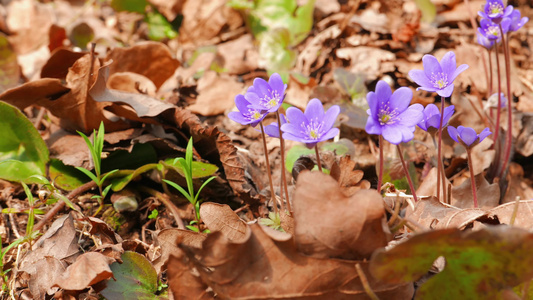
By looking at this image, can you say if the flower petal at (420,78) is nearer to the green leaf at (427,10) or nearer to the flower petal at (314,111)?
the flower petal at (314,111)

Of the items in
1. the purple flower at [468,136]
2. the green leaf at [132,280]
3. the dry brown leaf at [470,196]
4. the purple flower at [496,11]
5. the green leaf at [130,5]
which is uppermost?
the purple flower at [496,11]

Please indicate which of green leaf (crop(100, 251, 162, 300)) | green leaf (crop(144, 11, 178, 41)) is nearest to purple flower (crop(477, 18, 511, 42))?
green leaf (crop(100, 251, 162, 300))

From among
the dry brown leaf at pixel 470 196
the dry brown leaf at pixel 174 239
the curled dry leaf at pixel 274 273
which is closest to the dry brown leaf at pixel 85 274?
the dry brown leaf at pixel 174 239

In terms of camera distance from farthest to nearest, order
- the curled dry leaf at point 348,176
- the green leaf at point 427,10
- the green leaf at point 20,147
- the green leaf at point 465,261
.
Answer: the green leaf at point 427,10 → the green leaf at point 20,147 → the curled dry leaf at point 348,176 → the green leaf at point 465,261

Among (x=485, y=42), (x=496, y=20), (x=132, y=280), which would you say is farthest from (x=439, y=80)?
(x=132, y=280)

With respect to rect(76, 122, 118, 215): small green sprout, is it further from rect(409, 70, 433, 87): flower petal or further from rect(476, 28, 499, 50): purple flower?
rect(476, 28, 499, 50): purple flower

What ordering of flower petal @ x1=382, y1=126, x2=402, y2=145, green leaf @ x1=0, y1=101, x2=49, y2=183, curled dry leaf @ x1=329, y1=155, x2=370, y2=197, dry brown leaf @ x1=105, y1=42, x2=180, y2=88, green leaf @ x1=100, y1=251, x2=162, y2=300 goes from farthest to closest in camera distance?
dry brown leaf @ x1=105, y1=42, x2=180, y2=88 < green leaf @ x1=0, y1=101, x2=49, y2=183 < curled dry leaf @ x1=329, y1=155, x2=370, y2=197 < green leaf @ x1=100, y1=251, x2=162, y2=300 < flower petal @ x1=382, y1=126, x2=402, y2=145

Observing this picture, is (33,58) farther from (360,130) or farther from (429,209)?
(429,209)
